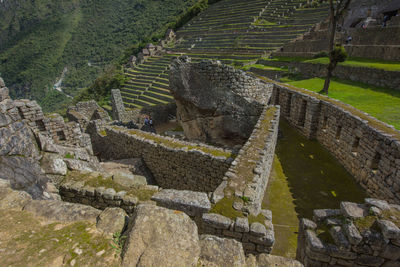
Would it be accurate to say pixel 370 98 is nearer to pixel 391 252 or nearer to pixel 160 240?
pixel 391 252

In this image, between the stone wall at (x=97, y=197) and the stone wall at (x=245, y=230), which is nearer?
the stone wall at (x=245, y=230)

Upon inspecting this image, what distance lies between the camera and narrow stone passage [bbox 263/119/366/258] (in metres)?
4.98

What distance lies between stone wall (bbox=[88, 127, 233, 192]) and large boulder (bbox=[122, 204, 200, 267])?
3.53m

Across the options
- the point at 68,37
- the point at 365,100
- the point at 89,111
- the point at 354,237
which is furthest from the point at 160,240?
the point at 68,37

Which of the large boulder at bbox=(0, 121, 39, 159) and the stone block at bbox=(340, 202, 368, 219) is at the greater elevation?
the large boulder at bbox=(0, 121, 39, 159)

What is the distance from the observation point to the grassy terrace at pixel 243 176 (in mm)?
3547

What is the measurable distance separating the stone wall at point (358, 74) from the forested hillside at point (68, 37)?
226ft

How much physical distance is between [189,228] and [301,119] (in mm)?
9606

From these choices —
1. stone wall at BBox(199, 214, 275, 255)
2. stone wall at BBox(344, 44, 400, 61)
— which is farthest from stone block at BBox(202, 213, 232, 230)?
stone wall at BBox(344, 44, 400, 61)

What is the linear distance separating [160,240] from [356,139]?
23.8 ft

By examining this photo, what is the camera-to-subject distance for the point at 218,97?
9.82 m

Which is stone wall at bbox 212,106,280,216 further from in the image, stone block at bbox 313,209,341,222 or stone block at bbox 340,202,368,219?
stone block at bbox 340,202,368,219

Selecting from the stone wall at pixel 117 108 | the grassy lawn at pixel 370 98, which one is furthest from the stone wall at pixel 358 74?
the stone wall at pixel 117 108

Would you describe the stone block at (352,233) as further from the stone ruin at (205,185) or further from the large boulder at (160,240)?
the large boulder at (160,240)
